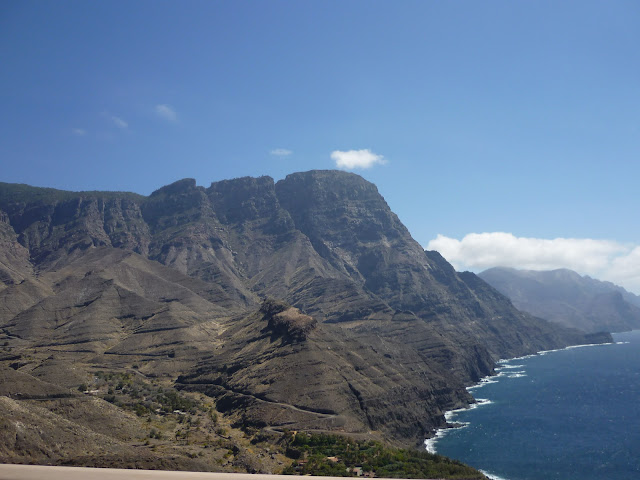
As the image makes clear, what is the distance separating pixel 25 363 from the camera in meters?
133

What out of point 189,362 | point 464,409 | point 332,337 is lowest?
point 464,409

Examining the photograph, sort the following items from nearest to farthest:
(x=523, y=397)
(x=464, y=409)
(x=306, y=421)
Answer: (x=306, y=421)
(x=464, y=409)
(x=523, y=397)

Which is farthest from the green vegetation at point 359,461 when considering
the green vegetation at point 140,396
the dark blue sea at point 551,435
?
the green vegetation at point 140,396

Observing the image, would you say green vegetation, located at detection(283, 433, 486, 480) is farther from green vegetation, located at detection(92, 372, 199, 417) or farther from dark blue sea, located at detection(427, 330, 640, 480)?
green vegetation, located at detection(92, 372, 199, 417)

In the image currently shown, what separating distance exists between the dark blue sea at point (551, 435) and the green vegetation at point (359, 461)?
51.0 ft

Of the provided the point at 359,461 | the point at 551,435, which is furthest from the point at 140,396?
the point at 551,435

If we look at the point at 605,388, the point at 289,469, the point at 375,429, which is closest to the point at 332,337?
the point at 375,429

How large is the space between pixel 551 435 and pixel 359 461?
2660 inches

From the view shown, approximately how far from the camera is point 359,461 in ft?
281

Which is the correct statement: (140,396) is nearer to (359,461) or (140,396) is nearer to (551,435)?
(359,461)

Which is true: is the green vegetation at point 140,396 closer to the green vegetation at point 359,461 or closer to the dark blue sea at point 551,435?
the green vegetation at point 359,461

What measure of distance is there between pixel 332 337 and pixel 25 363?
88.6 metres

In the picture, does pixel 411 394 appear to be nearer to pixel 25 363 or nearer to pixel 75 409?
pixel 75 409

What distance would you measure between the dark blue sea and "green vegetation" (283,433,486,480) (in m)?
15.6
